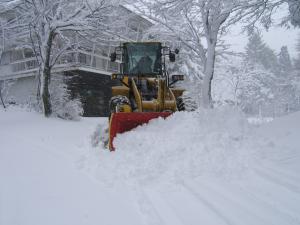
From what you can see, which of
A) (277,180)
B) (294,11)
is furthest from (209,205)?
(294,11)

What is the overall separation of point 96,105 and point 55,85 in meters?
6.43

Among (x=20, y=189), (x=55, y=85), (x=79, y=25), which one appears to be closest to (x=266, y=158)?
(x=20, y=189)

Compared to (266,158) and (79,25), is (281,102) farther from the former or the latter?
(266,158)

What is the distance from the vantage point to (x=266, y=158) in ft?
16.4

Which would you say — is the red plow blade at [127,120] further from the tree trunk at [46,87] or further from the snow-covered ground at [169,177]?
the tree trunk at [46,87]

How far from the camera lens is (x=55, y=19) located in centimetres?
1369

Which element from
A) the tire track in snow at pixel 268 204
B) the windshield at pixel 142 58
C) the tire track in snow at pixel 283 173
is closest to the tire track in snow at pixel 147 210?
the tire track in snow at pixel 268 204

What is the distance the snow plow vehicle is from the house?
9.24 m

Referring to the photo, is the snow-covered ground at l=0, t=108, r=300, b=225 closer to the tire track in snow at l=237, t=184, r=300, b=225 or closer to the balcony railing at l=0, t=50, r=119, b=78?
the tire track in snow at l=237, t=184, r=300, b=225

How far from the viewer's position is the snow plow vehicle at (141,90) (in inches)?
276

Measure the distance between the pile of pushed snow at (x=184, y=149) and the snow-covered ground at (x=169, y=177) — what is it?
16 mm

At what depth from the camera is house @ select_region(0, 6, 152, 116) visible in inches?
779

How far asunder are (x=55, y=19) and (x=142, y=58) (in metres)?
5.74

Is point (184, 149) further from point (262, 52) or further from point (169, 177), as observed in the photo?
point (262, 52)
